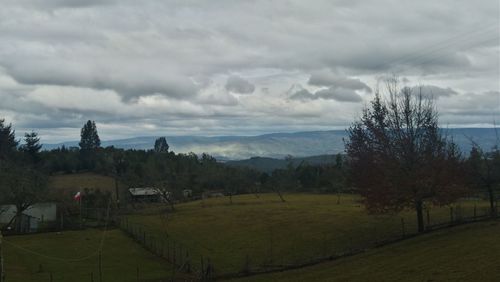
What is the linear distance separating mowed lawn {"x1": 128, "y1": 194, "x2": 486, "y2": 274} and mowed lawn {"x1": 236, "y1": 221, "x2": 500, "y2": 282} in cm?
508

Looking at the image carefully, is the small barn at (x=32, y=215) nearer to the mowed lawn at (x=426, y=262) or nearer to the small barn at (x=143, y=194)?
the small barn at (x=143, y=194)

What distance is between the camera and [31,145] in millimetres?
169000

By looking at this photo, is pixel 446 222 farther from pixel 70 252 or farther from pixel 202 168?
pixel 202 168

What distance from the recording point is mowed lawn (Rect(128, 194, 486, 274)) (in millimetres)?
51500

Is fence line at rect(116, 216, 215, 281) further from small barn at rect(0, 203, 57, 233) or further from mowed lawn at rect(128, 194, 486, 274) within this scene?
small barn at rect(0, 203, 57, 233)

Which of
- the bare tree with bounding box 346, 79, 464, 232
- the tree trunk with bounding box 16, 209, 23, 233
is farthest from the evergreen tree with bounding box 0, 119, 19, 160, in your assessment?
the bare tree with bounding box 346, 79, 464, 232

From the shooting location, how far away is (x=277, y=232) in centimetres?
6581

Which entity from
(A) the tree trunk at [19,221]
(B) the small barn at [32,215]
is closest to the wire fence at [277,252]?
(A) the tree trunk at [19,221]

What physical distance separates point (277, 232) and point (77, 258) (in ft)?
78.1

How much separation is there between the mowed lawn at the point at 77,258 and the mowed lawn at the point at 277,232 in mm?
5007

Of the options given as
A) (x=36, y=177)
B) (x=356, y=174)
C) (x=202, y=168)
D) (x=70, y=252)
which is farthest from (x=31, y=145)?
(x=356, y=174)

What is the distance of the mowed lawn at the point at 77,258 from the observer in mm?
46312

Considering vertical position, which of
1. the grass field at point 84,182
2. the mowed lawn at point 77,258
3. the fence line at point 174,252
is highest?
the grass field at point 84,182

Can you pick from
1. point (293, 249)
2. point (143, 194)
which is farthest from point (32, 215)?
point (293, 249)
